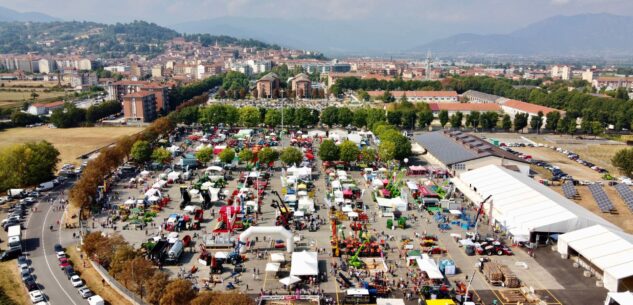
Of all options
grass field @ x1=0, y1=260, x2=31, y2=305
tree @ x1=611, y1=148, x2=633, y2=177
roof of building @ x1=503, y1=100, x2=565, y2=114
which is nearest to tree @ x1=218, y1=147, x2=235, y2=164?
grass field @ x1=0, y1=260, x2=31, y2=305

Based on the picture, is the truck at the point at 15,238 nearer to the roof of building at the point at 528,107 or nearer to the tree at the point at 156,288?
the tree at the point at 156,288

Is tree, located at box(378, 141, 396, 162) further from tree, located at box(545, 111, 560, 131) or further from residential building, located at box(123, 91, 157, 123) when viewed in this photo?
residential building, located at box(123, 91, 157, 123)

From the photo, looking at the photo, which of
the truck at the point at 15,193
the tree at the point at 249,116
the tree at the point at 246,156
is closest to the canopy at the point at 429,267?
the tree at the point at 246,156

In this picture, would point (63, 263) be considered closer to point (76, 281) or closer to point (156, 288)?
point (76, 281)

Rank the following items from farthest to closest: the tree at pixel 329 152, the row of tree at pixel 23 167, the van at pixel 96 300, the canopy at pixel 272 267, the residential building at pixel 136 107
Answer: the residential building at pixel 136 107 < the tree at pixel 329 152 < the row of tree at pixel 23 167 < the canopy at pixel 272 267 < the van at pixel 96 300

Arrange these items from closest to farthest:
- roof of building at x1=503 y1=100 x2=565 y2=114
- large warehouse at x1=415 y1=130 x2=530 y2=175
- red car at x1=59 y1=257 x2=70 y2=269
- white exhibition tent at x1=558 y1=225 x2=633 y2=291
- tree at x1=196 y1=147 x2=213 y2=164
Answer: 1. white exhibition tent at x1=558 y1=225 x2=633 y2=291
2. red car at x1=59 y1=257 x2=70 y2=269
3. large warehouse at x1=415 y1=130 x2=530 y2=175
4. tree at x1=196 y1=147 x2=213 y2=164
5. roof of building at x1=503 y1=100 x2=565 y2=114
